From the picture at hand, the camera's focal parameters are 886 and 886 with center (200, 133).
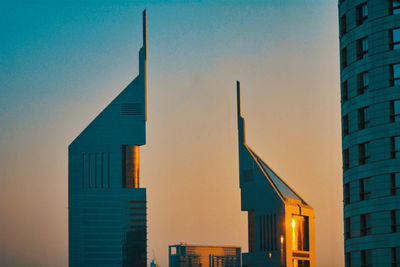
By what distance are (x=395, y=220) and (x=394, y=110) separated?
12314mm

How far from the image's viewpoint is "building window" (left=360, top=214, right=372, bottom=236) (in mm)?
98875

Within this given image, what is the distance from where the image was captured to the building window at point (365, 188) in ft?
A: 326

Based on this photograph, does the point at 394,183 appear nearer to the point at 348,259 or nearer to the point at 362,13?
the point at 348,259

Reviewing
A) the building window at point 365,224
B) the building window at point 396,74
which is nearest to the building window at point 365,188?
the building window at point 365,224

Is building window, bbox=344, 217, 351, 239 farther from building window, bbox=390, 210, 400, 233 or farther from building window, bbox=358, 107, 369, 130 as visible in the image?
building window, bbox=358, 107, 369, 130

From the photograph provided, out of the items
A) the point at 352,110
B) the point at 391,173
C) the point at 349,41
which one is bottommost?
the point at 391,173

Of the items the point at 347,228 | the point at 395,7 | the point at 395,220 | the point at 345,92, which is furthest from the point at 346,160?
the point at 395,7

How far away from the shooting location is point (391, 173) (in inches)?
3826

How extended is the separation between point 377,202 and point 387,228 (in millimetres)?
3281

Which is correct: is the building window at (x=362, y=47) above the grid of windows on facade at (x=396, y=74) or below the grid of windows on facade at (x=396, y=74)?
above

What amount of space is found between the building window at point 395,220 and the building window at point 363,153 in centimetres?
776

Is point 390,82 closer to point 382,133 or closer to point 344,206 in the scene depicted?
point 382,133

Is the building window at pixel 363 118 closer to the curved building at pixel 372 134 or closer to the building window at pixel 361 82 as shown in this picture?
the curved building at pixel 372 134

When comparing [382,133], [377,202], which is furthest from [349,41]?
[377,202]
